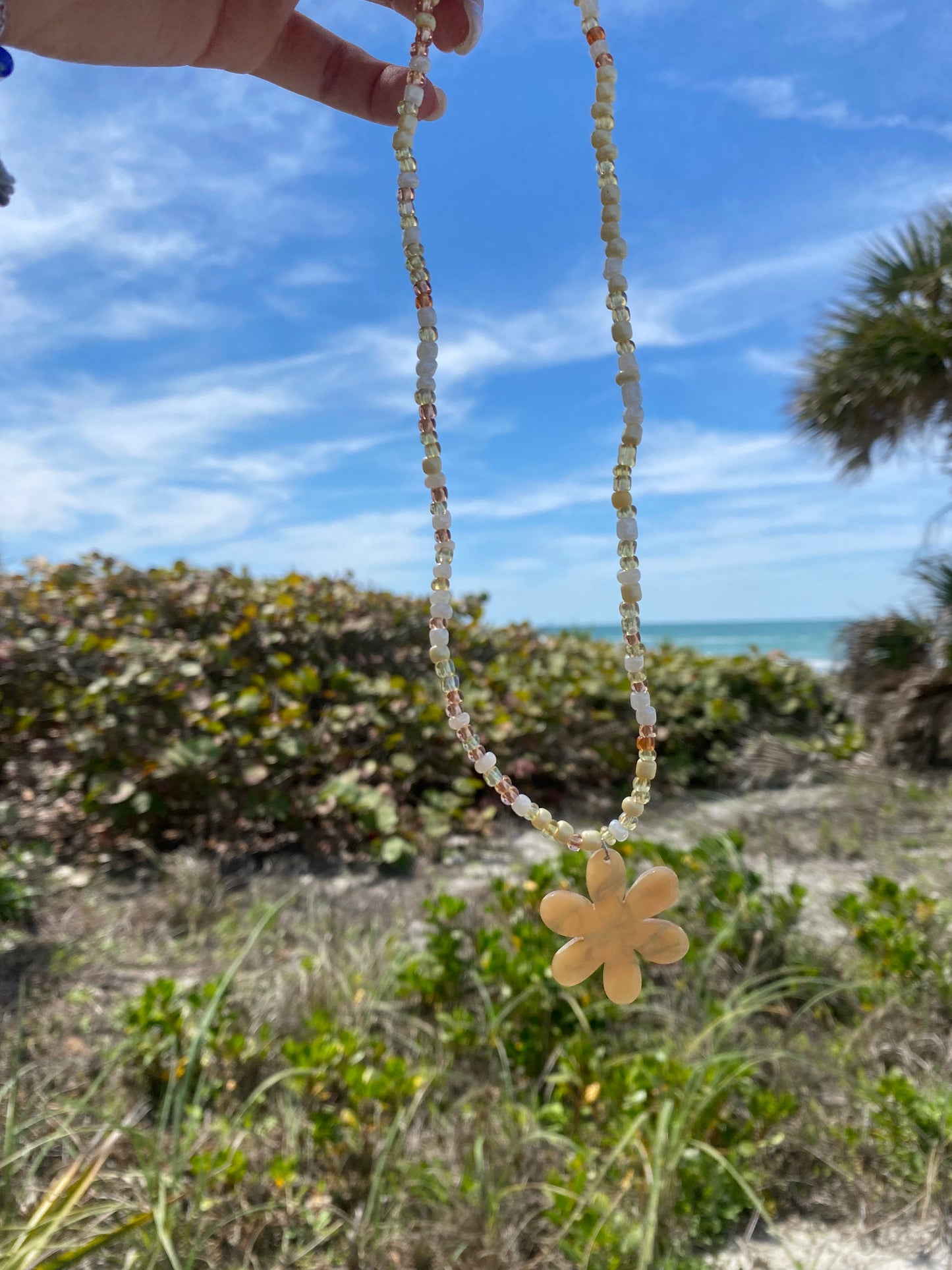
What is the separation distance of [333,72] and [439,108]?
17cm

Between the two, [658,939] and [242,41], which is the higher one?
[242,41]

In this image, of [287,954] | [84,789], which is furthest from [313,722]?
[287,954]

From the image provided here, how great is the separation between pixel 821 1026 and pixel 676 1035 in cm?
55

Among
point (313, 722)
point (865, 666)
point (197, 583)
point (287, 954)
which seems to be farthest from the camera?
point (865, 666)

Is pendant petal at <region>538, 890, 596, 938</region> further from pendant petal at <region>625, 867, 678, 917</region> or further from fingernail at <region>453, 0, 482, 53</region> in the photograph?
fingernail at <region>453, 0, 482, 53</region>

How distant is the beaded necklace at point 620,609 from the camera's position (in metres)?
1.05

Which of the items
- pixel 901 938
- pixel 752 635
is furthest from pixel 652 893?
pixel 752 635

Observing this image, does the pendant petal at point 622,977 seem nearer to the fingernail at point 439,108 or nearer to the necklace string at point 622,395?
the necklace string at point 622,395

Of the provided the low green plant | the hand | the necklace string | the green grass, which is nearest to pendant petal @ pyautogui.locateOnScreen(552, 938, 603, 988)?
the necklace string

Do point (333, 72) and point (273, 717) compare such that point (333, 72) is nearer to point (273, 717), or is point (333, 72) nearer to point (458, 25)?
point (458, 25)

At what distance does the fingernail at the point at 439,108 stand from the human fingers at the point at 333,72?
78 mm

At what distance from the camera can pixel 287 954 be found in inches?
127

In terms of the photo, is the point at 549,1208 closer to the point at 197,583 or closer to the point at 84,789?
the point at 84,789

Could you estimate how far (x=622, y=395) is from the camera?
3.59 ft
